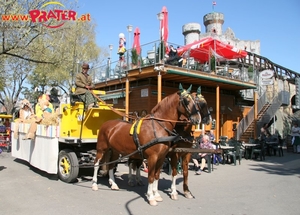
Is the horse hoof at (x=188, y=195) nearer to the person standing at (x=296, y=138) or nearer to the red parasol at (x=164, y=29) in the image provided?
the red parasol at (x=164, y=29)

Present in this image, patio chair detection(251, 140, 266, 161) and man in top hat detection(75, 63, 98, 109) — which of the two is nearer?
man in top hat detection(75, 63, 98, 109)

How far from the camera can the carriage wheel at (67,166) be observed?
7.49 metres

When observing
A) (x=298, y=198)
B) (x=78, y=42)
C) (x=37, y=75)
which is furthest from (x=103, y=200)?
(x=37, y=75)

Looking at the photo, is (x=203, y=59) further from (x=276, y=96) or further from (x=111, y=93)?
(x=276, y=96)

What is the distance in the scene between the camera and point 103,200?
20.7 feet

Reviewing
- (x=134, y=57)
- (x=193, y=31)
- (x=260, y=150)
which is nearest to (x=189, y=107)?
(x=134, y=57)

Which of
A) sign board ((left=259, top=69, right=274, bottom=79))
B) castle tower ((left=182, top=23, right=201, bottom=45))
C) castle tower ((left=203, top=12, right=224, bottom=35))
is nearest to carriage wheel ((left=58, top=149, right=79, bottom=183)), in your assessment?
sign board ((left=259, top=69, right=274, bottom=79))

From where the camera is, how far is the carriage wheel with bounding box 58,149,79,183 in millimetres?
7488

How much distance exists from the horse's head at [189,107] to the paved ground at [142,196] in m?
1.88

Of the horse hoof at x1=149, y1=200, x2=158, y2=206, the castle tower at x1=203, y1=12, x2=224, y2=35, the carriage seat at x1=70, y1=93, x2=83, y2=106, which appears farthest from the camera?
the castle tower at x1=203, y1=12, x2=224, y2=35

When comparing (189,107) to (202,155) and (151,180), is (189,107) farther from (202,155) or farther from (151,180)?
(202,155)

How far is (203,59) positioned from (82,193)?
12.6 m

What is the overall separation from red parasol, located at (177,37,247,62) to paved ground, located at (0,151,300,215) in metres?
8.52

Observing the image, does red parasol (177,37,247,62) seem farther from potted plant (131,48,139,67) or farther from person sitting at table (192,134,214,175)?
person sitting at table (192,134,214,175)
